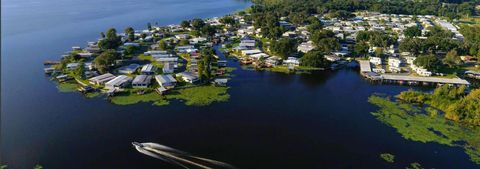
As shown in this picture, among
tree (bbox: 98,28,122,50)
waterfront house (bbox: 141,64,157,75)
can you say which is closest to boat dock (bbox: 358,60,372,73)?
waterfront house (bbox: 141,64,157,75)

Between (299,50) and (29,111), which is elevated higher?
(299,50)

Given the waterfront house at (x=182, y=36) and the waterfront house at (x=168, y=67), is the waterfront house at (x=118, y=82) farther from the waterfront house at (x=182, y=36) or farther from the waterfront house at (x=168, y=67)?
the waterfront house at (x=182, y=36)

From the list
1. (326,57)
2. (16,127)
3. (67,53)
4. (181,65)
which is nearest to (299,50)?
(326,57)

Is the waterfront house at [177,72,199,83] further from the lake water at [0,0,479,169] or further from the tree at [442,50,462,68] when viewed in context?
the tree at [442,50,462,68]

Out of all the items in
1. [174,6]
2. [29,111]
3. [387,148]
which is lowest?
[387,148]

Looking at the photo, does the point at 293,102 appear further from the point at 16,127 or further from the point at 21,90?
the point at 21,90

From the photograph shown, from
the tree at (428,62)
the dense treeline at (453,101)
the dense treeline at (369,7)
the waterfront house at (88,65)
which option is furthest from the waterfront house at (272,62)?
the dense treeline at (369,7)

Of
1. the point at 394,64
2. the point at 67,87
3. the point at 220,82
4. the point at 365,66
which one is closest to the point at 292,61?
the point at 365,66
